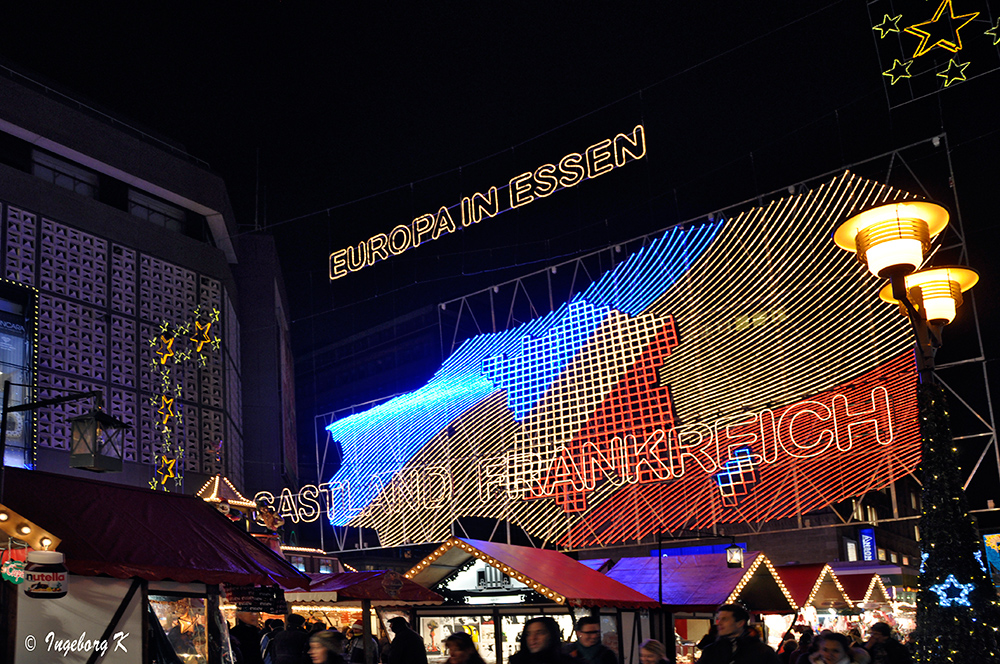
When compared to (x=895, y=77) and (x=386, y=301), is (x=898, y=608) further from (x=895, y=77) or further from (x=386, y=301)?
(x=386, y=301)

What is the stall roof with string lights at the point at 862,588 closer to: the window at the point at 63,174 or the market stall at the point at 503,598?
the market stall at the point at 503,598

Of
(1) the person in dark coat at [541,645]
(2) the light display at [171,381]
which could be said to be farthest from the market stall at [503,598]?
(2) the light display at [171,381]

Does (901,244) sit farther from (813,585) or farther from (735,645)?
(813,585)

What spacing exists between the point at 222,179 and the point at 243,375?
7901mm

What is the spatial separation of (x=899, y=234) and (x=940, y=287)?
49.5 inches

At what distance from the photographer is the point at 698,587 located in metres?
18.2

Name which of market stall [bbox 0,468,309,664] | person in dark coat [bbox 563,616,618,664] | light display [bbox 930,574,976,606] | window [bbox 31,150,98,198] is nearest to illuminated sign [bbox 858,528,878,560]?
window [bbox 31,150,98,198]

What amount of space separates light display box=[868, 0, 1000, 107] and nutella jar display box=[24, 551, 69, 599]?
13.8 m

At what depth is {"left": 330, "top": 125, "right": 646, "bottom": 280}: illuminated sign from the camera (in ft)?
65.1

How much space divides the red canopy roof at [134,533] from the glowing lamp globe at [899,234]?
7.61 m

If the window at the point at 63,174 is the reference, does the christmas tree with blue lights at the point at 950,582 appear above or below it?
below

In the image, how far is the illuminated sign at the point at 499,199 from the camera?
19828 mm

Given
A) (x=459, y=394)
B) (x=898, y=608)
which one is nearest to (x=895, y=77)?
(x=459, y=394)

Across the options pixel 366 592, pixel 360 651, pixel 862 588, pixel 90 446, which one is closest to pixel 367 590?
pixel 366 592
